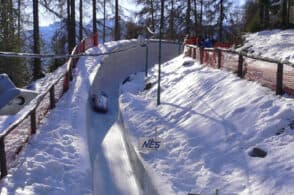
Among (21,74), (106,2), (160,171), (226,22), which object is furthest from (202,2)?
(160,171)

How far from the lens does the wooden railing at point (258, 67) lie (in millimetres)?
10297

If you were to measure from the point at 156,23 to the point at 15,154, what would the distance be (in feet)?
128

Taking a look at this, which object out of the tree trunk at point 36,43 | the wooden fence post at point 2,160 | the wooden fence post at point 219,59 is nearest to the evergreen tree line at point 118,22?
the tree trunk at point 36,43

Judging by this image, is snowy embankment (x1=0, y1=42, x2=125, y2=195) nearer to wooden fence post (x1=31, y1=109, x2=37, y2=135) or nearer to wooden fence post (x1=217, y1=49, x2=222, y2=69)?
wooden fence post (x1=31, y1=109, x2=37, y2=135)

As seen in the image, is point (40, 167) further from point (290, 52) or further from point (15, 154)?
point (290, 52)

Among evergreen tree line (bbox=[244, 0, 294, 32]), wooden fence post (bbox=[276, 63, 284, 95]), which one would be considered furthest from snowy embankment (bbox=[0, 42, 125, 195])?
evergreen tree line (bbox=[244, 0, 294, 32])

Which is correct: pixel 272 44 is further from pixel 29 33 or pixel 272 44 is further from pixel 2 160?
pixel 29 33

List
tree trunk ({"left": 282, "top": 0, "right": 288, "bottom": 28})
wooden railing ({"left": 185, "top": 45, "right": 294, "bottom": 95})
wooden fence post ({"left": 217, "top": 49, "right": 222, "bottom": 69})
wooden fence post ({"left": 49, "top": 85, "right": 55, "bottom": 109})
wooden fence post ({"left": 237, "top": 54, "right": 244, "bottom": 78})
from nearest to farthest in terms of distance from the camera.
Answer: wooden railing ({"left": 185, "top": 45, "right": 294, "bottom": 95})
wooden fence post ({"left": 237, "top": 54, "right": 244, "bottom": 78})
wooden fence post ({"left": 49, "top": 85, "right": 55, "bottom": 109})
wooden fence post ({"left": 217, "top": 49, "right": 222, "bottom": 69})
tree trunk ({"left": 282, "top": 0, "right": 288, "bottom": 28})

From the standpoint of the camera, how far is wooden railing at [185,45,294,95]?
10.3 metres

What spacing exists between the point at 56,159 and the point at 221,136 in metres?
3.32

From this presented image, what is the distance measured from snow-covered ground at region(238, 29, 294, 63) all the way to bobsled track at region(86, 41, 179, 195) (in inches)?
237

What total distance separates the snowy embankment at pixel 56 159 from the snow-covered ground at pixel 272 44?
751 cm

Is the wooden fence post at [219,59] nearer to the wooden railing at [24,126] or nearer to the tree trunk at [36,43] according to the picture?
the wooden railing at [24,126]

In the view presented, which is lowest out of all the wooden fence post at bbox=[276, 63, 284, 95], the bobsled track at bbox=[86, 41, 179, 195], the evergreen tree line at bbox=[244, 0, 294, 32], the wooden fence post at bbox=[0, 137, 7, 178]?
the bobsled track at bbox=[86, 41, 179, 195]
